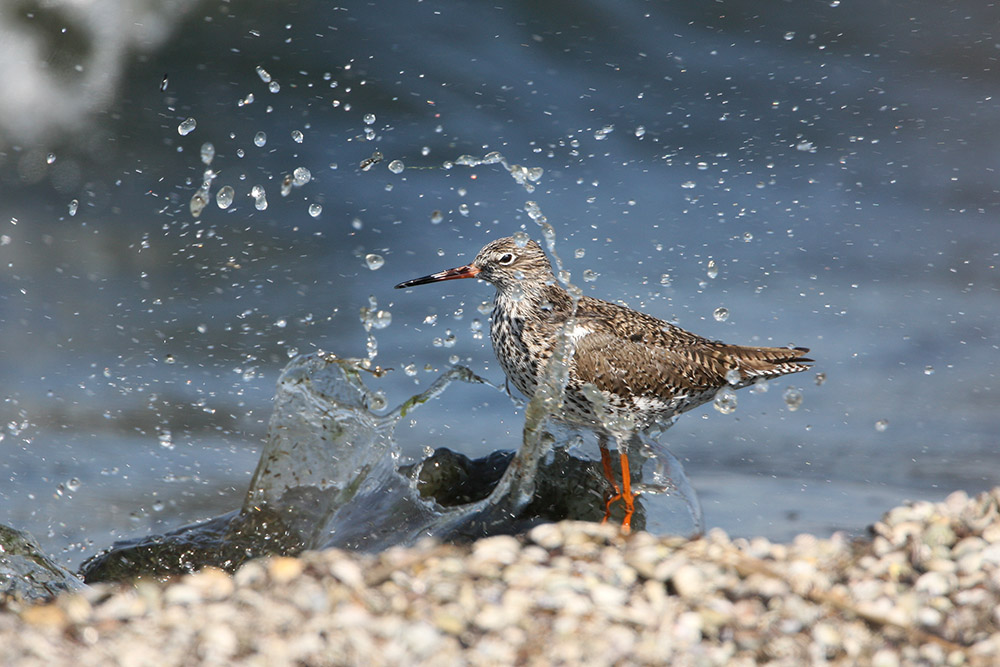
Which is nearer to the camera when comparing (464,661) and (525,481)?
(464,661)

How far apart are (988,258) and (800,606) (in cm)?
454

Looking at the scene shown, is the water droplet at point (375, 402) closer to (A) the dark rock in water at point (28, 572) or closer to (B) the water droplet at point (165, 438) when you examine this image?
(B) the water droplet at point (165, 438)

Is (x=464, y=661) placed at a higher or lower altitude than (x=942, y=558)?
lower

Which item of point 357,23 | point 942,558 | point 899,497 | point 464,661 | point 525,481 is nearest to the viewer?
point 464,661

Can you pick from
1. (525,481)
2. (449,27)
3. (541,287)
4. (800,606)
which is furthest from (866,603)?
(449,27)

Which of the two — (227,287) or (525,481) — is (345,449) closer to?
(525,481)

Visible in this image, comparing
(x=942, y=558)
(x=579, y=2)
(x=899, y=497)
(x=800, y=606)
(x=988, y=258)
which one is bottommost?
(x=800, y=606)

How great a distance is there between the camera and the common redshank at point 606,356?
3531 millimetres

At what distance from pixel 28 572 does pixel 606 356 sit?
2.04 m

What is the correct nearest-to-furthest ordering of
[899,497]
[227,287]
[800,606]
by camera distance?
[800,606] → [899,497] → [227,287]

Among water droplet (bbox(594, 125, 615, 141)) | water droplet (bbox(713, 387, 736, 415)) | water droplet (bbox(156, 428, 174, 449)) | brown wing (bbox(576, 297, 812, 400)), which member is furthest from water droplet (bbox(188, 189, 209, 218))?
water droplet (bbox(713, 387, 736, 415))

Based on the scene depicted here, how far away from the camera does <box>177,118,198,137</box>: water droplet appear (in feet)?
19.0

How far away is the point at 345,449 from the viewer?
12.1 ft

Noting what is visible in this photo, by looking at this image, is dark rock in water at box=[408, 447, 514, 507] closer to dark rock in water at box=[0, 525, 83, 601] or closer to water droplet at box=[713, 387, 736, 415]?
water droplet at box=[713, 387, 736, 415]
